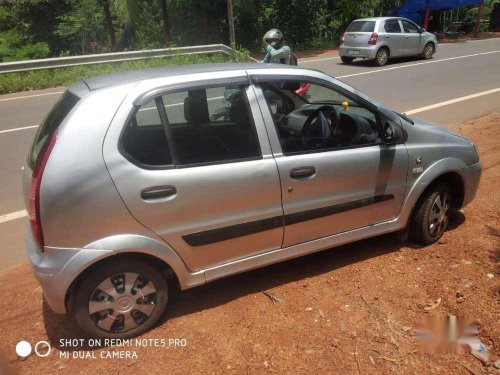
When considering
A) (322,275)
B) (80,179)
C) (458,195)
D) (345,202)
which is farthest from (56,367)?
(458,195)

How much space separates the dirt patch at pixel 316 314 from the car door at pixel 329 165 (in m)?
0.40

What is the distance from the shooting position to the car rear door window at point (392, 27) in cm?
1584

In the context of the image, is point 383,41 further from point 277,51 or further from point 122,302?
point 122,302

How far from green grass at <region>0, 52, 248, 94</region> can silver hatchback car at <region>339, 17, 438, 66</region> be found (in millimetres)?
4109

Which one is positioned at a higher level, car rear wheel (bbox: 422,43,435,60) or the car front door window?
the car front door window

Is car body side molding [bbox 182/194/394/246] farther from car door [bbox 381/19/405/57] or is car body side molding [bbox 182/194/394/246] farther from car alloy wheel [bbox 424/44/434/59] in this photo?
car alloy wheel [bbox 424/44/434/59]

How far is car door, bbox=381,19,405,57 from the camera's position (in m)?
15.6

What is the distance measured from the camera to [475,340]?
276 centimetres

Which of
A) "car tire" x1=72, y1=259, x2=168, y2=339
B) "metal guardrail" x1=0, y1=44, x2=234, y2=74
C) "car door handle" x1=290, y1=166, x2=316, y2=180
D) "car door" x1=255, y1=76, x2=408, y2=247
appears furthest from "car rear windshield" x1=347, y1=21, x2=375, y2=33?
"car tire" x1=72, y1=259, x2=168, y2=339

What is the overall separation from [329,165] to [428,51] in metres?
15.9

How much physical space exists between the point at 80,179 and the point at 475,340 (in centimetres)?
265

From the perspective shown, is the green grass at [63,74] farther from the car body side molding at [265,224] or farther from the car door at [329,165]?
the car body side molding at [265,224]

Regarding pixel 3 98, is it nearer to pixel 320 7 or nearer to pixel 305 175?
pixel 305 175

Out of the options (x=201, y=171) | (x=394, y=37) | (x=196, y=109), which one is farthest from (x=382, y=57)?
(x=201, y=171)
